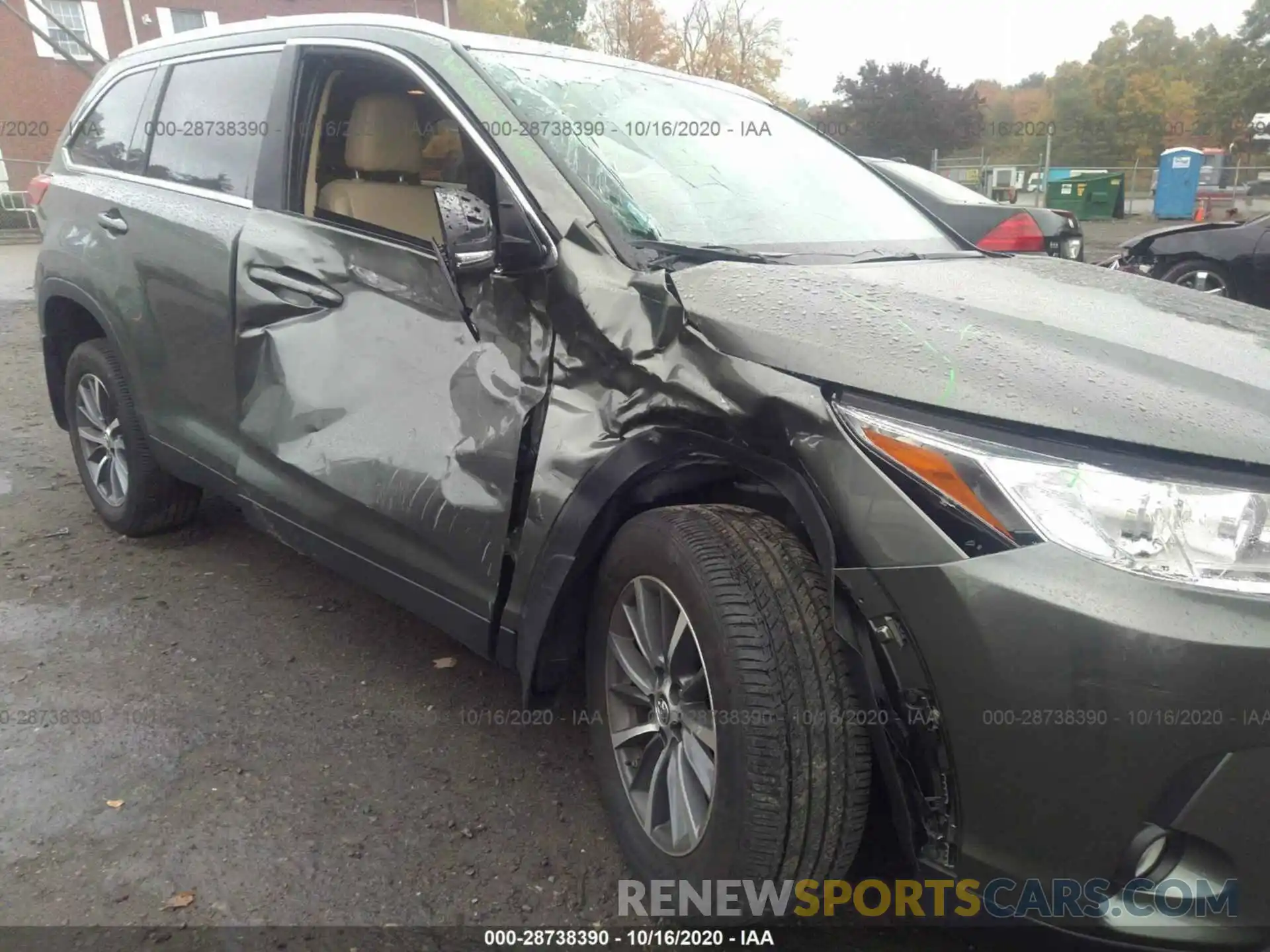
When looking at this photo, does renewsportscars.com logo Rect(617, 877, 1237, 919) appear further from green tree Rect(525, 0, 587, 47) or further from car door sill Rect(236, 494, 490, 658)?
green tree Rect(525, 0, 587, 47)

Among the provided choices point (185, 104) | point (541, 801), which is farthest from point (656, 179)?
point (185, 104)

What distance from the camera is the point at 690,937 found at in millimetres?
1998

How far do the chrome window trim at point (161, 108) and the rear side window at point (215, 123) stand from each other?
0.02 metres

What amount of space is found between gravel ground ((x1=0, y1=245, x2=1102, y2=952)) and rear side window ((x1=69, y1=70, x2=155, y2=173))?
162cm

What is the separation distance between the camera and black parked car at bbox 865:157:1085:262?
22.4 ft

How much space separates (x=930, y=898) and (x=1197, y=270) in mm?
8790

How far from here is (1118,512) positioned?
1.43m

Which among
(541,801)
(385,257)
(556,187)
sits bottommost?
(541,801)

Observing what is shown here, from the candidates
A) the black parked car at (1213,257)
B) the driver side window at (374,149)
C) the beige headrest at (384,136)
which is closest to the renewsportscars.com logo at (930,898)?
the driver side window at (374,149)

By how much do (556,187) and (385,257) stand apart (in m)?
0.59

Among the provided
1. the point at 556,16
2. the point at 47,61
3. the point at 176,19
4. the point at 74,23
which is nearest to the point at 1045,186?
the point at 556,16

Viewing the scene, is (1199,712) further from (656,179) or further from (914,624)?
(656,179)

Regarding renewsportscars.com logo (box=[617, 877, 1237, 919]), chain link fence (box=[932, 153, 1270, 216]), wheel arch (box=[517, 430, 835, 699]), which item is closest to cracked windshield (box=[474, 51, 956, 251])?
wheel arch (box=[517, 430, 835, 699])

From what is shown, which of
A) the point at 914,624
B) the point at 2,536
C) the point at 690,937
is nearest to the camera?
the point at 914,624
